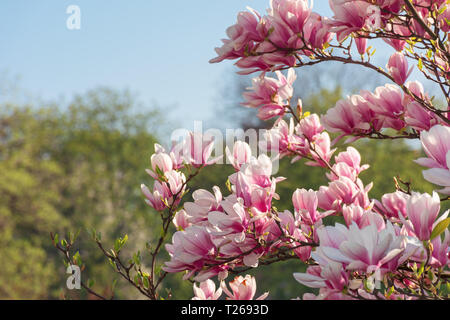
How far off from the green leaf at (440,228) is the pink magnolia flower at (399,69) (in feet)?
3.17

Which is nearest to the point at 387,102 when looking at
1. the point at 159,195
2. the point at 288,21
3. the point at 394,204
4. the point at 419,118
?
the point at 419,118

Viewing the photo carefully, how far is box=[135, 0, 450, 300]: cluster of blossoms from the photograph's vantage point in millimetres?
1224

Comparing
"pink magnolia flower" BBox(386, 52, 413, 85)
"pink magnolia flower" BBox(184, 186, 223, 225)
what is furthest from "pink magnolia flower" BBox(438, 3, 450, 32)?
"pink magnolia flower" BBox(184, 186, 223, 225)

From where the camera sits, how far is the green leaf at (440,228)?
1.15 meters

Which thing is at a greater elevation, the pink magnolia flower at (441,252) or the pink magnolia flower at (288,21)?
the pink magnolia flower at (288,21)

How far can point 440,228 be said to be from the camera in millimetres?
1166

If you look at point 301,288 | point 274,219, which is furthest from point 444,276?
point 301,288

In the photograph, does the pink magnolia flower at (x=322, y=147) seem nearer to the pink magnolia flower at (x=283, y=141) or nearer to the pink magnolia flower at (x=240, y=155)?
the pink magnolia flower at (x=283, y=141)

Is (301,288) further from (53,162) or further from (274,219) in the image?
(274,219)

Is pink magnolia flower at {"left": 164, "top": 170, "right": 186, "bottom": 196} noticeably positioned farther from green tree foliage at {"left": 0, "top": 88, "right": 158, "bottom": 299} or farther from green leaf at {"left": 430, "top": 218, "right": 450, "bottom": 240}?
green tree foliage at {"left": 0, "top": 88, "right": 158, "bottom": 299}

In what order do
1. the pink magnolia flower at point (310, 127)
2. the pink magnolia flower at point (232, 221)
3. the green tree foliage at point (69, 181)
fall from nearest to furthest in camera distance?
1. the pink magnolia flower at point (232, 221)
2. the pink magnolia flower at point (310, 127)
3. the green tree foliage at point (69, 181)

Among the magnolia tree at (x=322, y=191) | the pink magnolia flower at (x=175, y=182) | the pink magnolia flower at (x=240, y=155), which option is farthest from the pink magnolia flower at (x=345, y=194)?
the pink magnolia flower at (x=175, y=182)

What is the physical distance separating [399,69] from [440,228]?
1.00 meters
